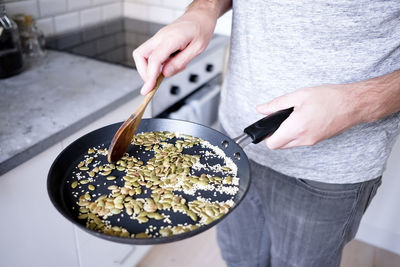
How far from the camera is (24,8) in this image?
1.33m

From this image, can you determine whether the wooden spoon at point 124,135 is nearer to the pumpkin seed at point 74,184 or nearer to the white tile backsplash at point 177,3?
the pumpkin seed at point 74,184

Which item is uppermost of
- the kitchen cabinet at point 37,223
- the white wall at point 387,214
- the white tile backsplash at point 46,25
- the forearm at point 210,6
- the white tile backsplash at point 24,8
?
the forearm at point 210,6

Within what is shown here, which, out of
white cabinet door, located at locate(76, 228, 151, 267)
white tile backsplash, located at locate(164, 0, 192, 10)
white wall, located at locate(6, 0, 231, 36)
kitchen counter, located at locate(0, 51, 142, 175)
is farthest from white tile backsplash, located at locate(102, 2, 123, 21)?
white cabinet door, located at locate(76, 228, 151, 267)

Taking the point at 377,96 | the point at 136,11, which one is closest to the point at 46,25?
the point at 136,11

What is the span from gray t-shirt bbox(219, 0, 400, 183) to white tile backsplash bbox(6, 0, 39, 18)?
914 millimetres

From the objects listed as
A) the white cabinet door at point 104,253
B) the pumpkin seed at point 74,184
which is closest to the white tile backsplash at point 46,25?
the white cabinet door at point 104,253

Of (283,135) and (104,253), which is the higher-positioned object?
(283,135)

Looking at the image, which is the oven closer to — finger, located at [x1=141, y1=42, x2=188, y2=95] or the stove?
the stove

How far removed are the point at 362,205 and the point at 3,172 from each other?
2.72 ft

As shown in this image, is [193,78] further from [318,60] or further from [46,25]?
[318,60]

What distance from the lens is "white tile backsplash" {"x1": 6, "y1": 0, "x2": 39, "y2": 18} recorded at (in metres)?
1.28

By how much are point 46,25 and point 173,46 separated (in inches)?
39.2

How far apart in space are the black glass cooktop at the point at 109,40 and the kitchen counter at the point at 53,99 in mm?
98

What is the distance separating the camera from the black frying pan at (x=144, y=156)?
52 centimetres
